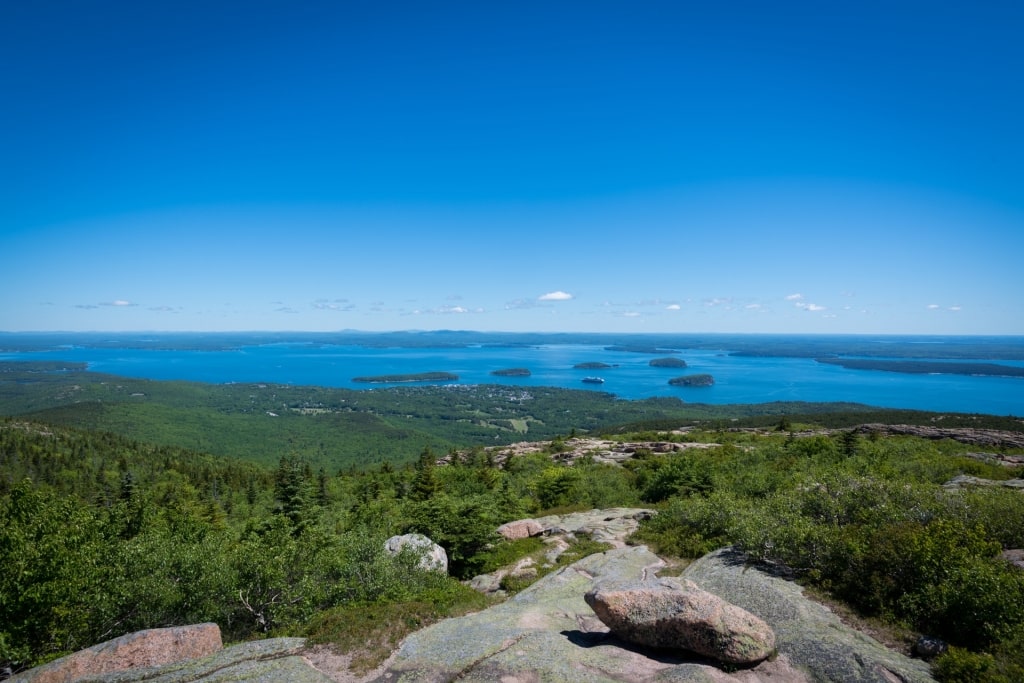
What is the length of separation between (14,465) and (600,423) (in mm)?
149891

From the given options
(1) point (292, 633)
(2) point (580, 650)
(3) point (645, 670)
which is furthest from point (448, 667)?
(1) point (292, 633)

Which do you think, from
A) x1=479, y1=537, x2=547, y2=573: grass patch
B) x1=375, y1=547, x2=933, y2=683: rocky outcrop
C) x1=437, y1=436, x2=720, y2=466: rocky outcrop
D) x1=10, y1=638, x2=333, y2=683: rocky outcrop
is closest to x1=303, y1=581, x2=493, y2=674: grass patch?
x1=375, y1=547, x2=933, y2=683: rocky outcrop

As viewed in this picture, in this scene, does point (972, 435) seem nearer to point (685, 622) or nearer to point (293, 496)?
point (685, 622)

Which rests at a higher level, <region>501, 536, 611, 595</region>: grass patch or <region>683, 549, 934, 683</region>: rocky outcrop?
<region>683, 549, 934, 683</region>: rocky outcrop

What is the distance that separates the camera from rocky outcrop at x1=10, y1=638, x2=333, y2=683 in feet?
35.2

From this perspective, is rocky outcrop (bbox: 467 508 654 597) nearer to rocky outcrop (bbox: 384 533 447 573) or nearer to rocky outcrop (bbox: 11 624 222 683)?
rocky outcrop (bbox: 384 533 447 573)

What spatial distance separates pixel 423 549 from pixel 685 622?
527 inches

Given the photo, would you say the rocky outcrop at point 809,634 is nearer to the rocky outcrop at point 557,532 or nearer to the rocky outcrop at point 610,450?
the rocky outcrop at point 557,532

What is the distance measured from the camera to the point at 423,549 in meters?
21.0

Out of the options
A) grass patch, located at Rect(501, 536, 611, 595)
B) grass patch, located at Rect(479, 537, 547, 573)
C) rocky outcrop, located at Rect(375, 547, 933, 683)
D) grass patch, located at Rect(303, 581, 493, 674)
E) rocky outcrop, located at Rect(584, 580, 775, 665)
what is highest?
rocky outcrop, located at Rect(584, 580, 775, 665)

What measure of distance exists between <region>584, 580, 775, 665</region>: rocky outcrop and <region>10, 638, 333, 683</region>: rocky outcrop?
7.34 m

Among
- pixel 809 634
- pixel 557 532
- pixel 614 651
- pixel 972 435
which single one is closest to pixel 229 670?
pixel 614 651

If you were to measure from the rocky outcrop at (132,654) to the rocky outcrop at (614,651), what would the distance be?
601 cm

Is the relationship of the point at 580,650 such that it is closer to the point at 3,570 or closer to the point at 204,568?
the point at 204,568
